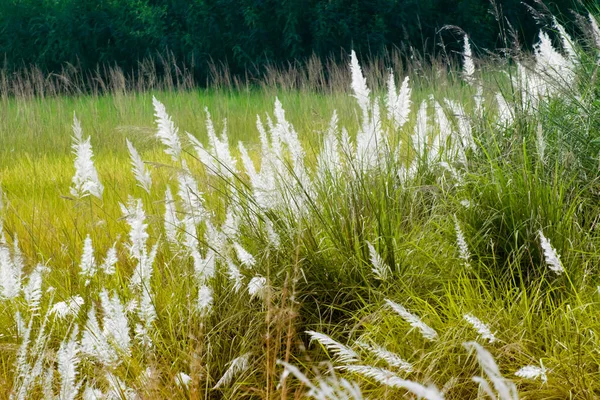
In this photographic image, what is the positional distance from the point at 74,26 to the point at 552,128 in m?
10.5

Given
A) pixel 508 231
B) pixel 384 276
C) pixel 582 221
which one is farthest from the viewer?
pixel 582 221

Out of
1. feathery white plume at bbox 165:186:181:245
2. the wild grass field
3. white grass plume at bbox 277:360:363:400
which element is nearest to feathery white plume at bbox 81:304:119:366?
the wild grass field

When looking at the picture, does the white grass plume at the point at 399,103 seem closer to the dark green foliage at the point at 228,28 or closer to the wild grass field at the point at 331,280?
the wild grass field at the point at 331,280

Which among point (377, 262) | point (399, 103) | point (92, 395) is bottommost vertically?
point (92, 395)

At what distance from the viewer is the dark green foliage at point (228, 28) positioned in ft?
37.0

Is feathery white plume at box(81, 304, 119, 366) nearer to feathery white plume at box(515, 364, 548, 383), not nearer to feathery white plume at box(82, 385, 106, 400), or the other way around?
feathery white plume at box(82, 385, 106, 400)

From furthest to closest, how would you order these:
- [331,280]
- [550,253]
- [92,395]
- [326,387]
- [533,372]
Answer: [331,280]
[92,395]
[550,253]
[533,372]
[326,387]

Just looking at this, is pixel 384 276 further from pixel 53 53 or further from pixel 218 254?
pixel 53 53

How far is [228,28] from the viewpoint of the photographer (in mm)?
12086

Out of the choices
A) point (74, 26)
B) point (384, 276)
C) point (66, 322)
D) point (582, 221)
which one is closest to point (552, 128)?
point (582, 221)

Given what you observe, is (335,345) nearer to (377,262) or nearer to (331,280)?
(377,262)

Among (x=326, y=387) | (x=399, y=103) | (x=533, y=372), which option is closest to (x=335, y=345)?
(x=533, y=372)

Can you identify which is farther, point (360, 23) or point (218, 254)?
point (360, 23)

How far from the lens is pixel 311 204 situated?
2.29 m
